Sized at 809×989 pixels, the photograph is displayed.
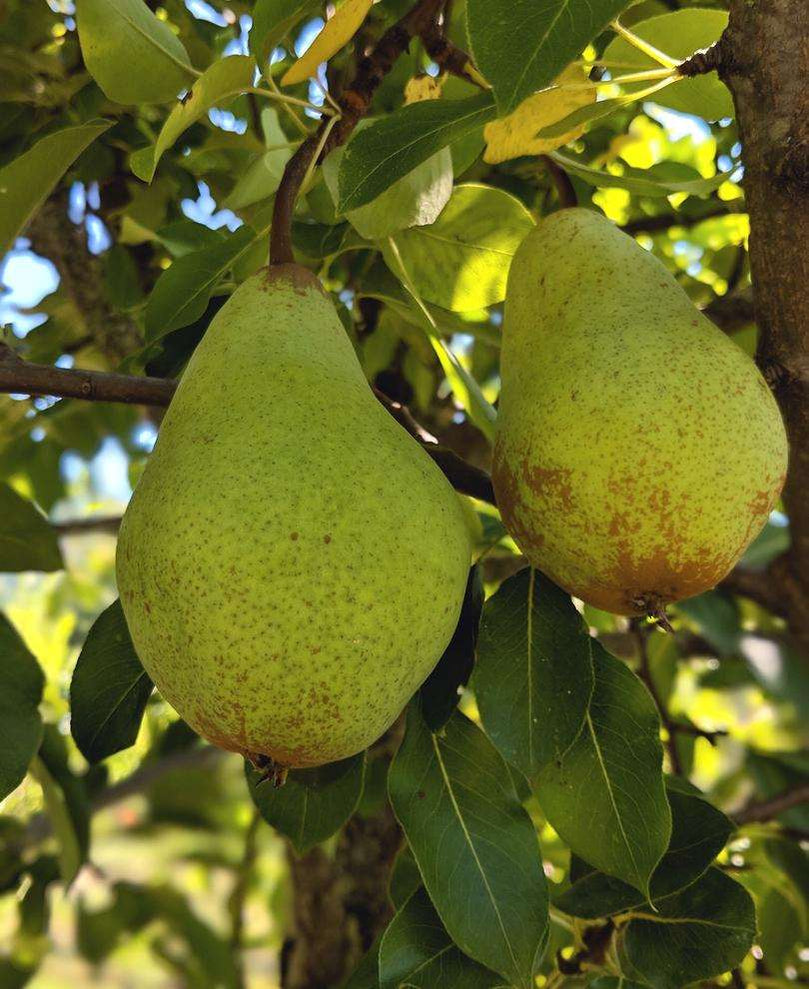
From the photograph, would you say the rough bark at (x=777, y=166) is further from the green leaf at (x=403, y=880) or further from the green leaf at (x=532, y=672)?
the green leaf at (x=403, y=880)

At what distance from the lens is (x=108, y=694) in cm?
113

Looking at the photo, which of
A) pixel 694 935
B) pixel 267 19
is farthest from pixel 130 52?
pixel 694 935

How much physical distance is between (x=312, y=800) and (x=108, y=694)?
23 centimetres

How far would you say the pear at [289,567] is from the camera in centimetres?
77

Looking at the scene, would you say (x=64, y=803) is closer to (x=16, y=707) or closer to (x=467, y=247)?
(x=16, y=707)

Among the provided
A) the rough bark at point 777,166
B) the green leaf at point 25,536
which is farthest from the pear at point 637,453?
the green leaf at point 25,536

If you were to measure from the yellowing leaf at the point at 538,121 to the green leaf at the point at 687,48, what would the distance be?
117mm

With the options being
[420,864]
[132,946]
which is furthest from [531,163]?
[132,946]

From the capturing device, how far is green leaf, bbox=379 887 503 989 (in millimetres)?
1026

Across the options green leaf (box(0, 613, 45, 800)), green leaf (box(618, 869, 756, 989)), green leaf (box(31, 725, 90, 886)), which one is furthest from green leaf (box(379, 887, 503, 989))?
green leaf (box(31, 725, 90, 886))

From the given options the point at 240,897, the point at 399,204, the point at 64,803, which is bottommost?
the point at 240,897

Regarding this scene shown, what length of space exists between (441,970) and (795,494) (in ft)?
1.99

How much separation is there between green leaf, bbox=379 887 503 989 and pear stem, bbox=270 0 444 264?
638 mm

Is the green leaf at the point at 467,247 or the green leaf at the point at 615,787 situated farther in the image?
the green leaf at the point at 467,247
